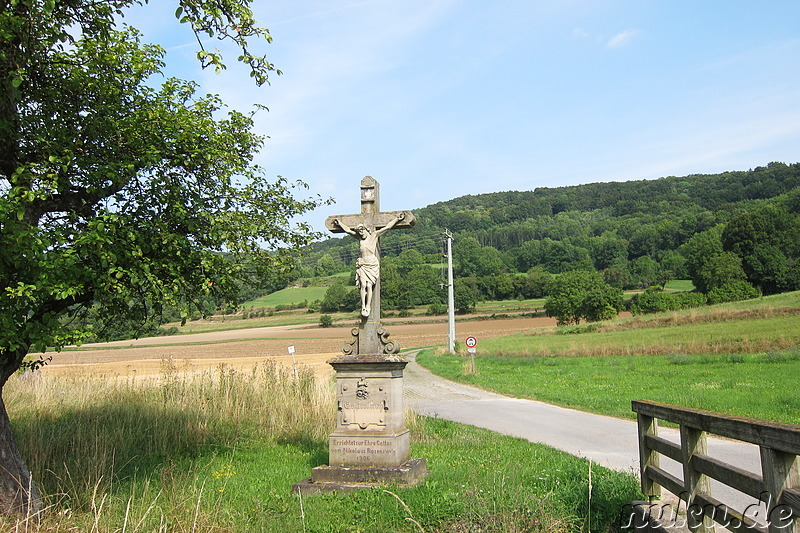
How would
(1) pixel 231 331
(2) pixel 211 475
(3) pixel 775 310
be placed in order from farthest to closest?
(1) pixel 231 331
(3) pixel 775 310
(2) pixel 211 475

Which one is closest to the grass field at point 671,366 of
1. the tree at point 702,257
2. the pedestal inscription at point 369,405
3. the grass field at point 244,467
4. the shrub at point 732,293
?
the grass field at point 244,467

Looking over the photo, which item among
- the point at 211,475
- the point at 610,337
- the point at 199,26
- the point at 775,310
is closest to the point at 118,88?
the point at 199,26

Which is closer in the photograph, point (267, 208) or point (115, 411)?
point (267, 208)

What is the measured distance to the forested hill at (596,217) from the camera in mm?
97438

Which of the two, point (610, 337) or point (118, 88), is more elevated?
point (118, 88)

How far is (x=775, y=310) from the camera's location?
36094 mm

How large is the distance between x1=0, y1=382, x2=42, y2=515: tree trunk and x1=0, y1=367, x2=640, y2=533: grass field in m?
0.23

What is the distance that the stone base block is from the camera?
7.20m

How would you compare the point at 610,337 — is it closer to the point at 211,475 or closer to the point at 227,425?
the point at 227,425

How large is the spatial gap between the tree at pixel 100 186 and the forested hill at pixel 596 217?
5743 cm

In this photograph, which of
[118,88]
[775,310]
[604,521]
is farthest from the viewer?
[775,310]

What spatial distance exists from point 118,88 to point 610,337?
1395 inches

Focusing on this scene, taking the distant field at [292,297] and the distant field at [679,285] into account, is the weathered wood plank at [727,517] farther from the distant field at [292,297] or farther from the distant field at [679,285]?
the distant field at [292,297]

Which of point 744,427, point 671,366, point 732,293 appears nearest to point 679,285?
point 732,293
